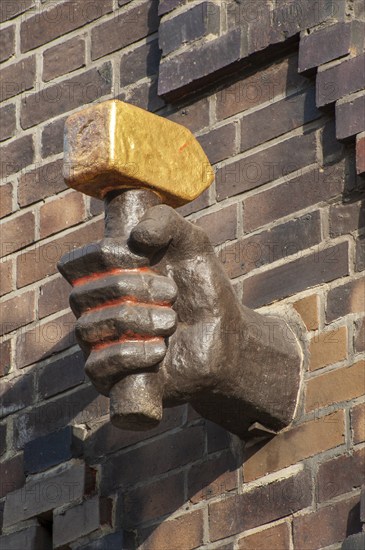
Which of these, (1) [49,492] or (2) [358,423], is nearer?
(2) [358,423]

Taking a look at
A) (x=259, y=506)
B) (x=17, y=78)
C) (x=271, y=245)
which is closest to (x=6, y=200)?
(x=17, y=78)

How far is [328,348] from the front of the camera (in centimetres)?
376

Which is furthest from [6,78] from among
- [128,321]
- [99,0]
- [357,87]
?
[128,321]

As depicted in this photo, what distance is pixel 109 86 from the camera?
175 inches

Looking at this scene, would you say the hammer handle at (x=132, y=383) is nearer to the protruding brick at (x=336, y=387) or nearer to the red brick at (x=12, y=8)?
the protruding brick at (x=336, y=387)

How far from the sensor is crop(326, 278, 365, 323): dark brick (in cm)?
375

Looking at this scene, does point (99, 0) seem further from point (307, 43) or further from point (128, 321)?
point (128, 321)

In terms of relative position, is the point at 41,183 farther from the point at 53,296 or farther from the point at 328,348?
the point at 328,348

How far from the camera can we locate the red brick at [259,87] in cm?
407

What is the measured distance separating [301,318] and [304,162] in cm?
35

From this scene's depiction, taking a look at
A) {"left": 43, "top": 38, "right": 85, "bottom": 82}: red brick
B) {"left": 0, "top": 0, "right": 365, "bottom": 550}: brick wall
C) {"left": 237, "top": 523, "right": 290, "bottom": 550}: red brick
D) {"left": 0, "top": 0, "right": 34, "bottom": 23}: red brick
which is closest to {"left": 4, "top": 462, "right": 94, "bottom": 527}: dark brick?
{"left": 0, "top": 0, "right": 365, "bottom": 550}: brick wall

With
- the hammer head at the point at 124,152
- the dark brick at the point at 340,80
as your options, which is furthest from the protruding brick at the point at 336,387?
the dark brick at the point at 340,80

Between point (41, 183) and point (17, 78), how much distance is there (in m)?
0.32

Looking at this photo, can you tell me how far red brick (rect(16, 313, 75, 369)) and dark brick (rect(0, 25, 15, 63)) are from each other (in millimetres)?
771
